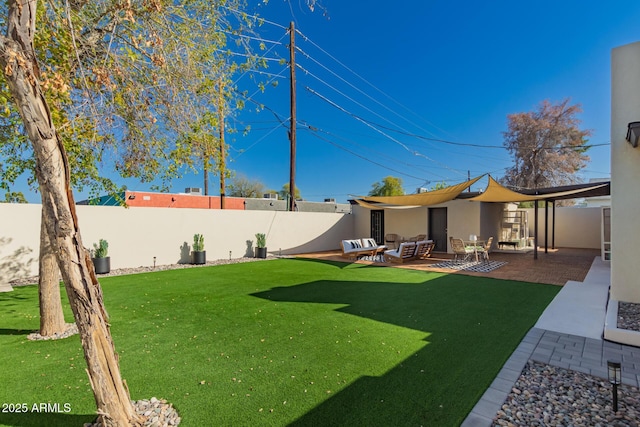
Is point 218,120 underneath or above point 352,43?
underneath

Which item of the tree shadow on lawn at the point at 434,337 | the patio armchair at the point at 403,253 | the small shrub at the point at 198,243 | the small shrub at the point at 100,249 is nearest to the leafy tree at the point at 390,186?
the patio armchair at the point at 403,253

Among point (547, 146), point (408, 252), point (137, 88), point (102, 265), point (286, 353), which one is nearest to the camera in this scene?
point (286, 353)

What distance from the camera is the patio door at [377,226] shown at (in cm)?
1783

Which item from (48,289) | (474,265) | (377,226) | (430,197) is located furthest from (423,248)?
(48,289)

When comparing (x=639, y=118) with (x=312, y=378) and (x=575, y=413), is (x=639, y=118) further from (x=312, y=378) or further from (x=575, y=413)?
(x=312, y=378)

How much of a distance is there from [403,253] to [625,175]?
6.79m

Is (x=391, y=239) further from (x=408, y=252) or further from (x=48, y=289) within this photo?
(x=48, y=289)

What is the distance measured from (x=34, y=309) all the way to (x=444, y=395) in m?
6.65

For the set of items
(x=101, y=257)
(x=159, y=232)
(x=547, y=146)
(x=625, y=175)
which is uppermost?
(x=547, y=146)

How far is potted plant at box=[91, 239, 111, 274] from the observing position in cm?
914

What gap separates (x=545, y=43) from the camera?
13289 mm

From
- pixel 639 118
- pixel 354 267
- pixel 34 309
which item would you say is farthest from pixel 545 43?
pixel 34 309

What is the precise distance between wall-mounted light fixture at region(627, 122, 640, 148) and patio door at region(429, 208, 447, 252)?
9.95 m

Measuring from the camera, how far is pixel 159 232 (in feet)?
36.4
